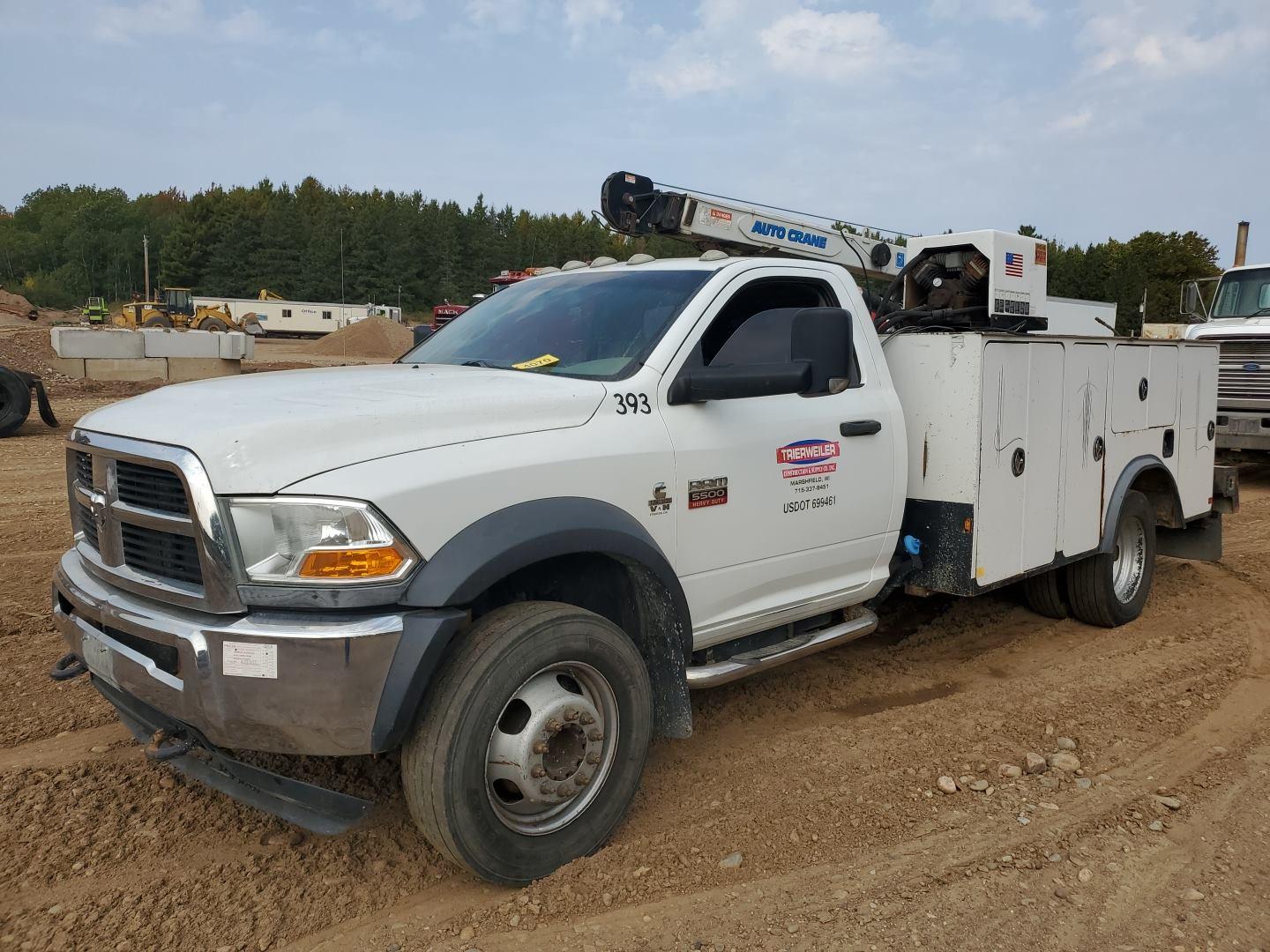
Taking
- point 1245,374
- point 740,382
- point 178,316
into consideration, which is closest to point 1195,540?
point 740,382

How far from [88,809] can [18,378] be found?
13.1 metres

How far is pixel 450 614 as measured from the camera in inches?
110

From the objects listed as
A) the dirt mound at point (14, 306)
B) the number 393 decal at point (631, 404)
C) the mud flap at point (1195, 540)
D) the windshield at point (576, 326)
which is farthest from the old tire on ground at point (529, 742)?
Answer: the dirt mound at point (14, 306)

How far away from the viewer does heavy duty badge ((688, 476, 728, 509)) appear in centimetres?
362

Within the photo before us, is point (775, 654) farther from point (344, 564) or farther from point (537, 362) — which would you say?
point (344, 564)

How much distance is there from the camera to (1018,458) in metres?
4.91

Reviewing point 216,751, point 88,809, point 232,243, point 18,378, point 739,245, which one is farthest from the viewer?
point 232,243

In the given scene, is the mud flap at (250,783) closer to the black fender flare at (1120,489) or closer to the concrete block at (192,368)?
the black fender flare at (1120,489)

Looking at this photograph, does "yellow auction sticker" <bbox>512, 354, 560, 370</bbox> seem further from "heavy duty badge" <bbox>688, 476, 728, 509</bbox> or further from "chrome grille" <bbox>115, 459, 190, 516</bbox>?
"chrome grille" <bbox>115, 459, 190, 516</bbox>

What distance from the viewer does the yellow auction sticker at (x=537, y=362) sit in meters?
3.82

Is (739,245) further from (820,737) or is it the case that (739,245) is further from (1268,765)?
(1268,765)

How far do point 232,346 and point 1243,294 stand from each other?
67.0 feet

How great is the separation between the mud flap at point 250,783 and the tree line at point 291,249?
67450 mm

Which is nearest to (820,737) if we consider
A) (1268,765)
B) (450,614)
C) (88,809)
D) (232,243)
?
(1268,765)
